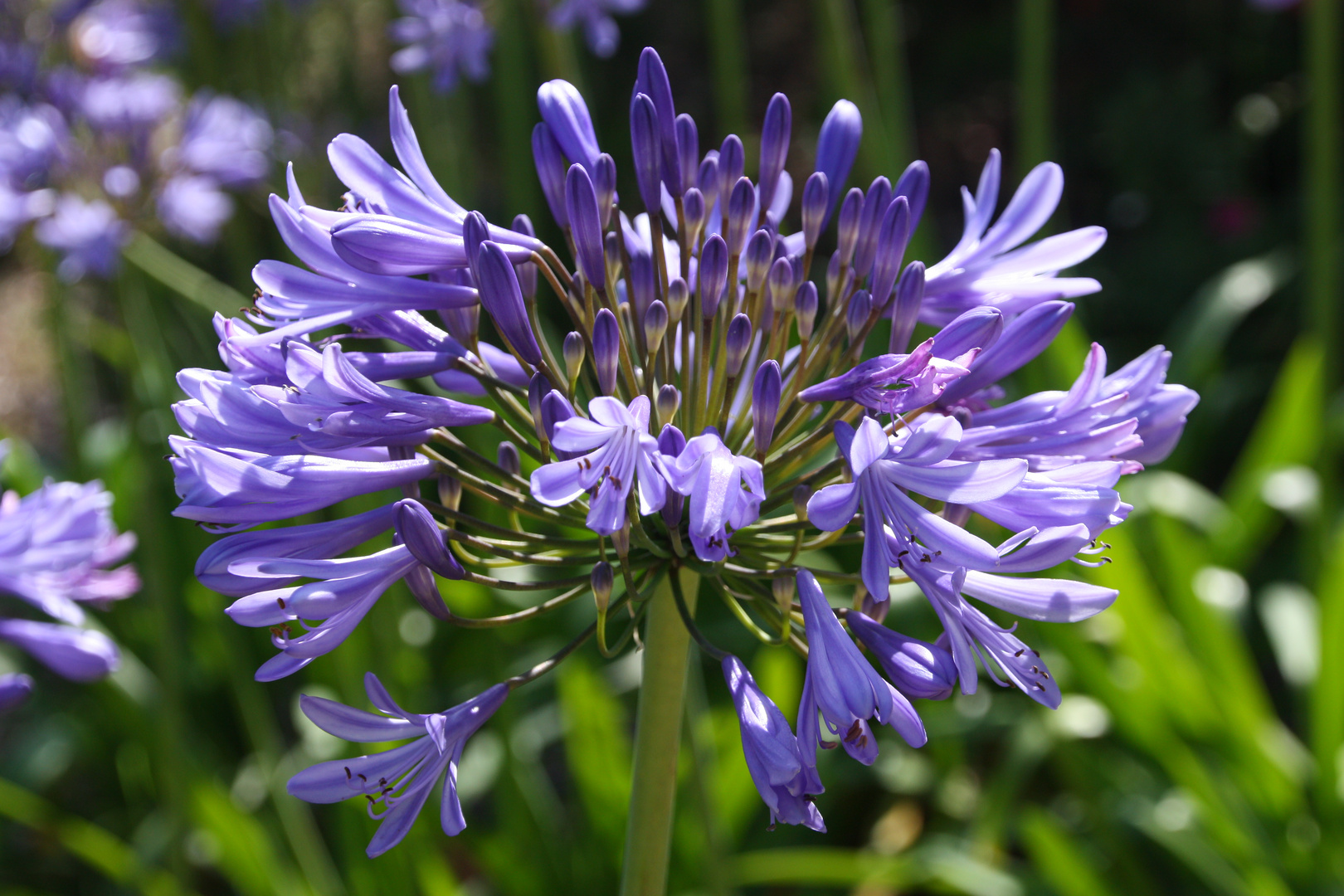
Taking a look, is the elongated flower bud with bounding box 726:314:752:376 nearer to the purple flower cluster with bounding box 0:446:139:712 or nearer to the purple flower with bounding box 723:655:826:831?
the purple flower with bounding box 723:655:826:831

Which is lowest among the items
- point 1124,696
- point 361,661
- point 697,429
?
point 1124,696

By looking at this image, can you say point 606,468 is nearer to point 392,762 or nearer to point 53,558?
point 392,762

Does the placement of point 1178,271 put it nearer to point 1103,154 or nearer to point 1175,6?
point 1103,154

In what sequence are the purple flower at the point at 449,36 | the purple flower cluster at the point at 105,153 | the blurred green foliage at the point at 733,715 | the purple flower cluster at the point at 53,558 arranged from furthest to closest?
the purple flower cluster at the point at 105,153, the purple flower at the point at 449,36, the blurred green foliage at the point at 733,715, the purple flower cluster at the point at 53,558

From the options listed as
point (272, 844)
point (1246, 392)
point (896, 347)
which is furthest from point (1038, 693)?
point (1246, 392)

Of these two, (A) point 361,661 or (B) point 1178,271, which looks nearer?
(A) point 361,661

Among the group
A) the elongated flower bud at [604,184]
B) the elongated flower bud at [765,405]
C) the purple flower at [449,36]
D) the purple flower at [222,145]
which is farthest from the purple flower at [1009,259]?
the purple flower at [222,145]

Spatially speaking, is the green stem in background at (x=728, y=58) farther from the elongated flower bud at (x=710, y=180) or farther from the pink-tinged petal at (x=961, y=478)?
the pink-tinged petal at (x=961, y=478)

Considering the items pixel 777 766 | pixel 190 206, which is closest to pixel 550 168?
pixel 777 766
